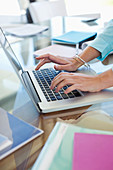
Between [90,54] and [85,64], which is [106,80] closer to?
[85,64]

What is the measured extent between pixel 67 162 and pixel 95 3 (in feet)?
21.4

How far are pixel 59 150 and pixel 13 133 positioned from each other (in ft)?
0.51

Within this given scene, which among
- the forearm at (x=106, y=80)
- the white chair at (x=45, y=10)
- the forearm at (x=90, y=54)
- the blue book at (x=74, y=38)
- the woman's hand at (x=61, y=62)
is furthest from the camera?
the white chair at (x=45, y=10)

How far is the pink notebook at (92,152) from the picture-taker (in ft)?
1.46

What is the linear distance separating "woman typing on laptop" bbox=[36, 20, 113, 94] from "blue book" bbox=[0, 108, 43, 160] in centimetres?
20

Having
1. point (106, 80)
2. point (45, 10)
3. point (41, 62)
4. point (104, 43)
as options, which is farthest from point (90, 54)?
point (45, 10)

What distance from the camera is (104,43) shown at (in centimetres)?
121

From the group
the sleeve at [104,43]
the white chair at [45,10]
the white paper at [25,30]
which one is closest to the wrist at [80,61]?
the sleeve at [104,43]

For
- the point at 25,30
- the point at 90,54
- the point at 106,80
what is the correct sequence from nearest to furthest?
1. the point at 106,80
2. the point at 90,54
3. the point at 25,30

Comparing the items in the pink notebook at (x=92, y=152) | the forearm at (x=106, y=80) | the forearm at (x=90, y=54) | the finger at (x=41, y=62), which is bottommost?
the forearm at (x=90, y=54)

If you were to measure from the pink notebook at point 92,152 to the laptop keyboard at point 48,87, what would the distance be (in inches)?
9.9

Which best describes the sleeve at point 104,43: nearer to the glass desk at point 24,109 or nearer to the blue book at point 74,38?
the glass desk at point 24,109

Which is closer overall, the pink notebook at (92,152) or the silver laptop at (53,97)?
the pink notebook at (92,152)

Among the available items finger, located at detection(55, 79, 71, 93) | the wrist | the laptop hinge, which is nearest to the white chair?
the wrist
